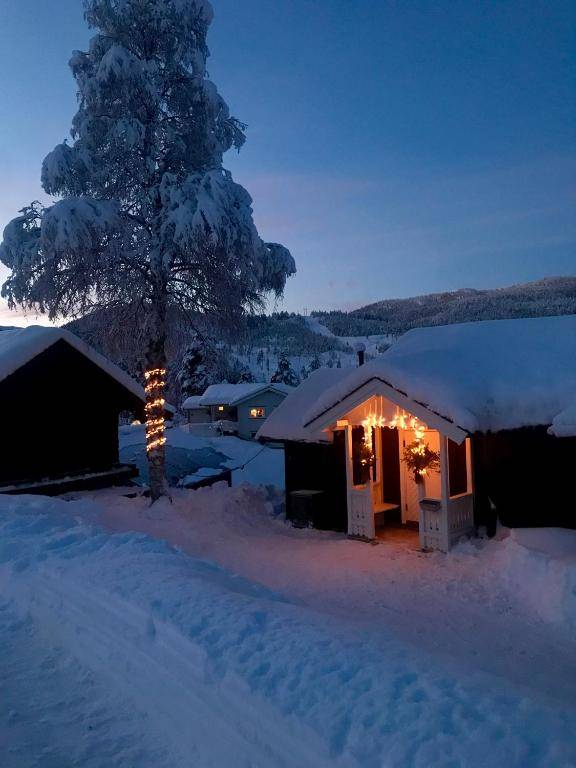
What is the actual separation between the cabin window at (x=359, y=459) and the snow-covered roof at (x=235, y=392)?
37.3m

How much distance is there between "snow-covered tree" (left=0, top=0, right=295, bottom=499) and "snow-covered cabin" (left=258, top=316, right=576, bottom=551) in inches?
161

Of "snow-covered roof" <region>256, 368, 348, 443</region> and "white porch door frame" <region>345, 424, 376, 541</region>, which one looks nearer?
"white porch door frame" <region>345, 424, 376, 541</region>

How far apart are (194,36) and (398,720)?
1667 cm

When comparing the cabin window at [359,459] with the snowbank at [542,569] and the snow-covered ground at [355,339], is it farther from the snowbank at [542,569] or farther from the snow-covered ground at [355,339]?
the snow-covered ground at [355,339]

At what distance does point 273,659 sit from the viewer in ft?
15.1

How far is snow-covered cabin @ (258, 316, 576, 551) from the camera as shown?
36.2ft

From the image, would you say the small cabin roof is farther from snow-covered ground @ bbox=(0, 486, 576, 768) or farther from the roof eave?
snow-covered ground @ bbox=(0, 486, 576, 768)

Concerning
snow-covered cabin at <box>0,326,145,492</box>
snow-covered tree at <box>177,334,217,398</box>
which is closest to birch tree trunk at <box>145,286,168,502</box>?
snow-covered cabin at <box>0,326,145,492</box>

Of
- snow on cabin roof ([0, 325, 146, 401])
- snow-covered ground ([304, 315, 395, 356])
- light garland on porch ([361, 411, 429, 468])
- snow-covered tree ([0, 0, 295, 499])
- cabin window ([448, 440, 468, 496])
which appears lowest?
cabin window ([448, 440, 468, 496])

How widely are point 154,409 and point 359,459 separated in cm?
546

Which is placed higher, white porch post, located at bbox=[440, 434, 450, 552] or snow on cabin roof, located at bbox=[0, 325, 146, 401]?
snow on cabin roof, located at bbox=[0, 325, 146, 401]

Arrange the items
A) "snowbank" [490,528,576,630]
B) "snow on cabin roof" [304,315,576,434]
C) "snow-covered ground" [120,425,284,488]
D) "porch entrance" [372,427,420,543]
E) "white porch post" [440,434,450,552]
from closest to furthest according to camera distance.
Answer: "snowbank" [490,528,576,630]
"snow on cabin roof" [304,315,576,434]
"white porch post" [440,434,450,552]
"porch entrance" [372,427,420,543]
"snow-covered ground" [120,425,284,488]

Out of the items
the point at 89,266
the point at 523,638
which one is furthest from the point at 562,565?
the point at 89,266

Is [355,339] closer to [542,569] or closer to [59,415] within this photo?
[59,415]
